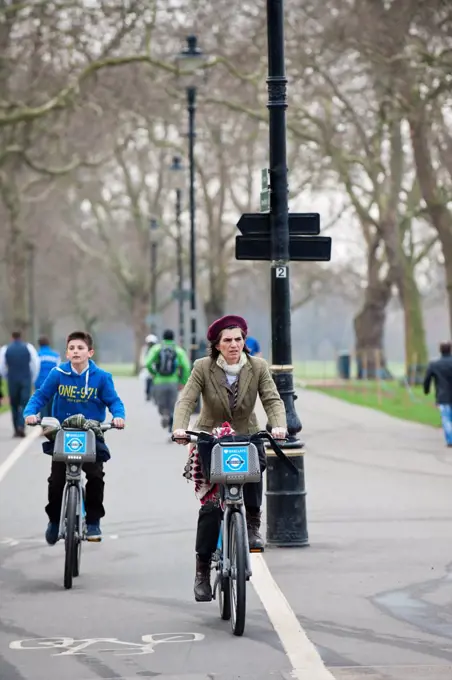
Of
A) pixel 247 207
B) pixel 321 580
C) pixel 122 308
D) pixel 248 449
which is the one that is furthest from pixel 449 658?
pixel 122 308

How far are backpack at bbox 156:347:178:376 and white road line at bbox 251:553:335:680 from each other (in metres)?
14.8

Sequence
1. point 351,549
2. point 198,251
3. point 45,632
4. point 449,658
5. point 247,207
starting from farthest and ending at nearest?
point 198,251 < point 247,207 < point 351,549 < point 45,632 < point 449,658

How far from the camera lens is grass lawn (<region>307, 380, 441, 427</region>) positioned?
32531 mm

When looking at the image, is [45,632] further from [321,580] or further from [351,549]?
[351,549]

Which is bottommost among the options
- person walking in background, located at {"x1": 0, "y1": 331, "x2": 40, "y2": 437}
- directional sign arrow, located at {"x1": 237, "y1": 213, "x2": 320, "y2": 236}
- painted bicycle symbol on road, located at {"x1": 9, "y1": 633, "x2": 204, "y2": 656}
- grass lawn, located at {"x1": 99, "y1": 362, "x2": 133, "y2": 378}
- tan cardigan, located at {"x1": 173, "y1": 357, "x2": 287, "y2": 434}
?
painted bicycle symbol on road, located at {"x1": 9, "y1": 633, "x2": 204, "y2": 656}

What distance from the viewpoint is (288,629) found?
8609 millimetres

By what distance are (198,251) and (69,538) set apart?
65883 millimetres

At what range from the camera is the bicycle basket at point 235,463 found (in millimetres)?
8750

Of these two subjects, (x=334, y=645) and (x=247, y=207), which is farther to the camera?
(x=247, y=207)

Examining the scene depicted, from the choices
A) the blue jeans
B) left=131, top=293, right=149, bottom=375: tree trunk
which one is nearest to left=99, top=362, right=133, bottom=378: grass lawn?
left=131, top=293, right=149, bottom=375: tree trunk

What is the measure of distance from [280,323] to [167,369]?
1420 cm

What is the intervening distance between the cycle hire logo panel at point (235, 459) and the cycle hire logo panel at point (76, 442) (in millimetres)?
1999

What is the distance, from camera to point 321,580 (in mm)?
10422

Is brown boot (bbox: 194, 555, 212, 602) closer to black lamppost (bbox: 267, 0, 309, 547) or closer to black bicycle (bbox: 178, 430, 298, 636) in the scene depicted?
black bicycle (bbox: 178, 430, 298, 636)
